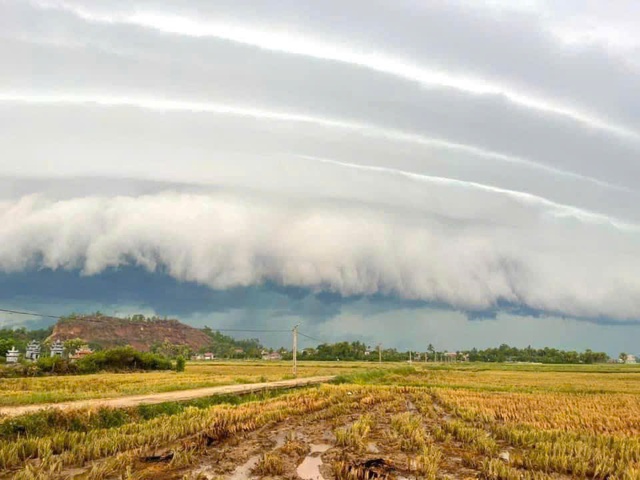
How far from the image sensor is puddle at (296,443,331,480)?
391 inches

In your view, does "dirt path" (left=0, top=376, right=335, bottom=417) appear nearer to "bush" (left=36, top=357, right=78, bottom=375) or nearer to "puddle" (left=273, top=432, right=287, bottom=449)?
"puddle" (left=273, top=432, right=287, bottom=449)

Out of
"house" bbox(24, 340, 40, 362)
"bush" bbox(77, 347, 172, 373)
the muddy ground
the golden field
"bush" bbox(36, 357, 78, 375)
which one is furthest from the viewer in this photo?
"house" bbox(24, 340, 40, 362)

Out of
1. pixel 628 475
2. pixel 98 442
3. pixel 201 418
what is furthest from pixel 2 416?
pixel 628 475

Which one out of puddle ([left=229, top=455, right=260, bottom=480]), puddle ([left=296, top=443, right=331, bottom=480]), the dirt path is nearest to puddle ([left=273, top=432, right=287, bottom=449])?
puddle ([left=296, top=443, right=331, bottom=480])

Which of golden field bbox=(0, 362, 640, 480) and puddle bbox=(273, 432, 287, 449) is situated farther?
puddle bbox=(273, 432, 287, 449)

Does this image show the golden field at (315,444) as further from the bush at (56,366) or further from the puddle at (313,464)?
the bush at (56,366)

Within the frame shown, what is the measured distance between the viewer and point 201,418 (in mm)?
15734

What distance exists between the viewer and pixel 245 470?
10297mm

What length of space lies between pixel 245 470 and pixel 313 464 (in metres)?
1.64

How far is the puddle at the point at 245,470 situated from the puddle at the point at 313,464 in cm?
106

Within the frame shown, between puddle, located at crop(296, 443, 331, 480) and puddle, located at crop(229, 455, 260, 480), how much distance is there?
3.48 ft

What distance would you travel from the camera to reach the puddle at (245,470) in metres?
9.71

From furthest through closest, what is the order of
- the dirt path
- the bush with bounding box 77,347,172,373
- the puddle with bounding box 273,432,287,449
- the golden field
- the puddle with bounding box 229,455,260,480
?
the bush with bounding box 77,347,172,373 < the dirt path < the puddle with bounding box 273,432,287,449 < the golden field < the puddle with bounding box 229,455,260,480

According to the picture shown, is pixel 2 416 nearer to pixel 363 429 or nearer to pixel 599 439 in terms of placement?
pixel 363 429
